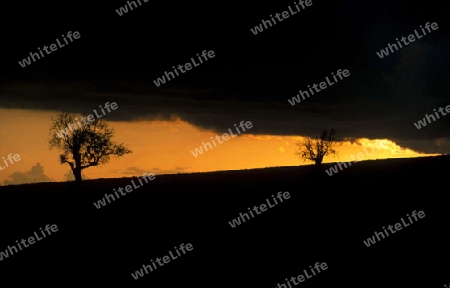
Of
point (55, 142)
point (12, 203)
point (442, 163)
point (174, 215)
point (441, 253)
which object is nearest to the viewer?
point (441, 253)

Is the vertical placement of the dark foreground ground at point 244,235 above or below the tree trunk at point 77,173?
below

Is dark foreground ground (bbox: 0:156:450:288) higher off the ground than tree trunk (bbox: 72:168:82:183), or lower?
lower

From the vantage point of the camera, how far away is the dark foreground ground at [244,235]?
62.4 feet

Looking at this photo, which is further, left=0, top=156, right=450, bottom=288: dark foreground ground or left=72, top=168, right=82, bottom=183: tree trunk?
left=72, top=168, right=82, bottom=183: tree trunk

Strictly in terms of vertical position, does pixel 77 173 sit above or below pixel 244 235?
above

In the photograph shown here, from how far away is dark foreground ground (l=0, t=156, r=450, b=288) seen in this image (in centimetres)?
1903

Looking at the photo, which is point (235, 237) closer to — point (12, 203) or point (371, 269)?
point (371, 269)

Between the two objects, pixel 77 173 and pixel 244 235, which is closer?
pixel 244 235

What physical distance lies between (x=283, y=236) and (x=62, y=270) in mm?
8792

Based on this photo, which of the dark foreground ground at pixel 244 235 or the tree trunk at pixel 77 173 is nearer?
the dark foreground ground at pixel 244 235

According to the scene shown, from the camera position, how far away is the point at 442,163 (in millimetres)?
43000

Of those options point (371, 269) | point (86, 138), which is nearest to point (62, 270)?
point (371, 269)

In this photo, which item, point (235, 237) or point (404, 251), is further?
point (235, 237)

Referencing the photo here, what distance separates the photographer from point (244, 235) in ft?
79.4
